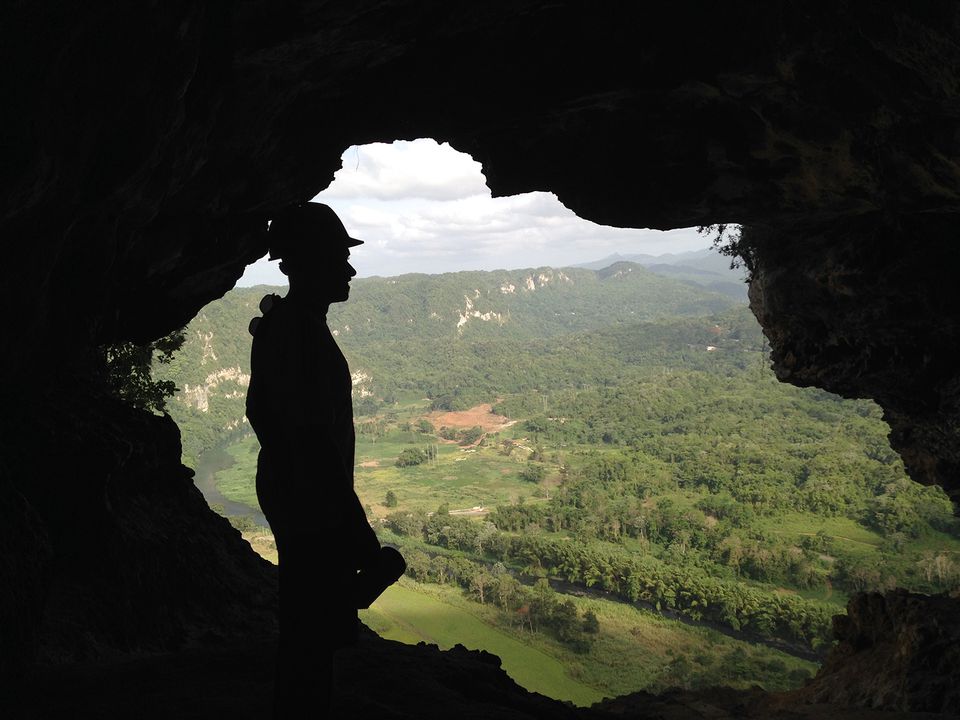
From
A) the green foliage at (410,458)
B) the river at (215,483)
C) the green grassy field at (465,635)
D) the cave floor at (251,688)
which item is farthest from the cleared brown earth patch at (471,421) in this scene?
A: the cave floor at (251,688)

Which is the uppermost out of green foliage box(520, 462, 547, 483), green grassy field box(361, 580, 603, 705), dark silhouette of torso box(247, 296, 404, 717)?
dark silhouette of torso box(247, 296, 404, 717)

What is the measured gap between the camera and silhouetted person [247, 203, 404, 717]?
345 cm

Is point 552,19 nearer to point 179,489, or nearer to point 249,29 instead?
point 249,29

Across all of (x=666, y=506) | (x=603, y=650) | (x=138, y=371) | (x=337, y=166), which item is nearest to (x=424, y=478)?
(x=666, y=506)

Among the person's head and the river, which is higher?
the person's head

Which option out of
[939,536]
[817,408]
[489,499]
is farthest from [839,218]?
[817,408]

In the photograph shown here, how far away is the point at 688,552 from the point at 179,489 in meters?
84.1

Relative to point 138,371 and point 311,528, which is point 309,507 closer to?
point 311,528

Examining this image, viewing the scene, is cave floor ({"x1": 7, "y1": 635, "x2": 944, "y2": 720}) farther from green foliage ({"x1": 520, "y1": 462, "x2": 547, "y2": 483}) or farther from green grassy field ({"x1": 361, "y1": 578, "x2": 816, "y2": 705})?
green foliage ({"x1": 520, "y1": 462, "x2": 547, "y2": 483})

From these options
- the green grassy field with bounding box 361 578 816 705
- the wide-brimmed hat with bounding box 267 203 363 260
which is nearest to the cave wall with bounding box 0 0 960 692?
the wide-brimmed hat with bounding box 267 203 363 260

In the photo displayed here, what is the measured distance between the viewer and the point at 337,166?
555 inches

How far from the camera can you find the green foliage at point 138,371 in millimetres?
17156

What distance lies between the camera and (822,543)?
79.2 m

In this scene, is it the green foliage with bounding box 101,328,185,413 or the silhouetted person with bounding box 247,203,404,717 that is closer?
the silhouetted person with bounding box 247,203,404,717
